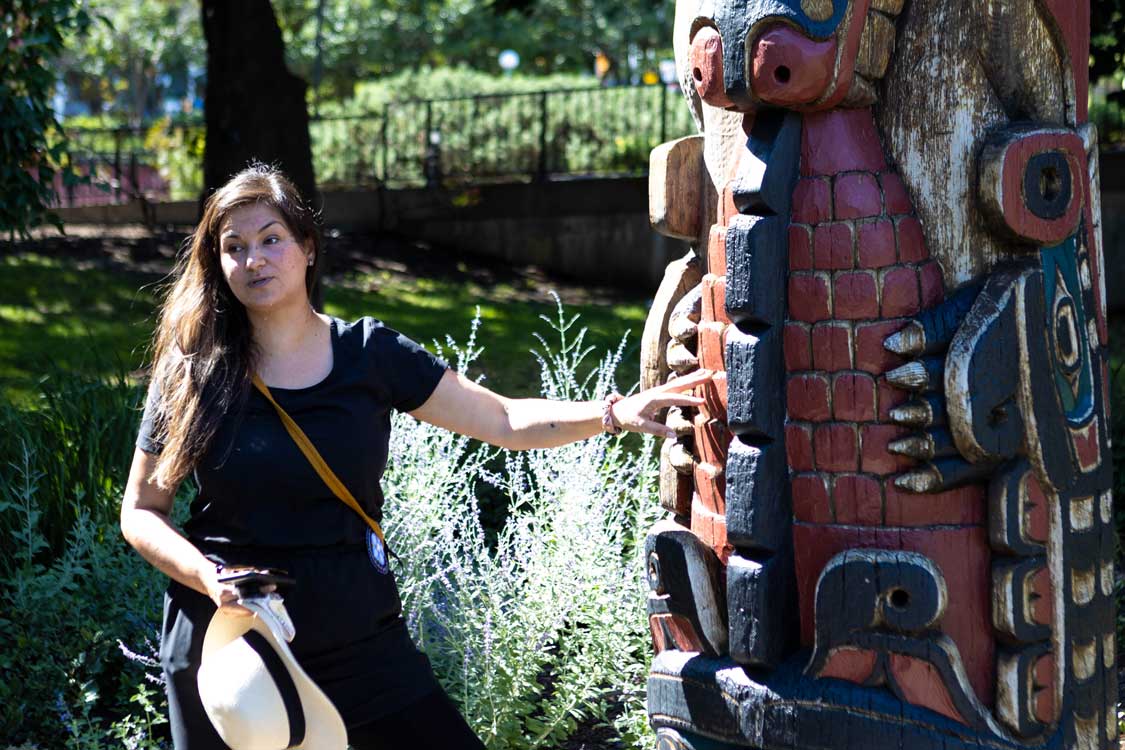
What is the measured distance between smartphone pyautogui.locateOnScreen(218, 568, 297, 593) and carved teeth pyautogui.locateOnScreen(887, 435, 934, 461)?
3.70 ft

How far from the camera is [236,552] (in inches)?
101

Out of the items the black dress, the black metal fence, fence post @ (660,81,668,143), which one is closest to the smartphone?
the black dress

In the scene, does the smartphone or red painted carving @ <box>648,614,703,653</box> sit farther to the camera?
red painted carving @ <box>648,614,703,653</box>

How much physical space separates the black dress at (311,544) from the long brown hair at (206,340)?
0.04 metres

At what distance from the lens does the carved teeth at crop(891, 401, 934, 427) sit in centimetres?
241

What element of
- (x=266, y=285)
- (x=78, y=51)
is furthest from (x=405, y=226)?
(x=78, y=51)

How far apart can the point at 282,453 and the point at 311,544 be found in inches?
7.3

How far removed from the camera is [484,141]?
1380 cm

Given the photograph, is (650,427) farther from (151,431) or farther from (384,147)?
(384,147)

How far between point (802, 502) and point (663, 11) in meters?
20.2

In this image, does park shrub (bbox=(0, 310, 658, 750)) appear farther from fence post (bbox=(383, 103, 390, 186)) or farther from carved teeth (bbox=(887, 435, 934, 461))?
fence post (bbox=(383, 103, 390, 186))

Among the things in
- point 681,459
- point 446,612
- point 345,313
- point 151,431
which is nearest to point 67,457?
point 446,612

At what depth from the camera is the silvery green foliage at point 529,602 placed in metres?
3.66

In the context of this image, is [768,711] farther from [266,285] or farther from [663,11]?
[663,11]
